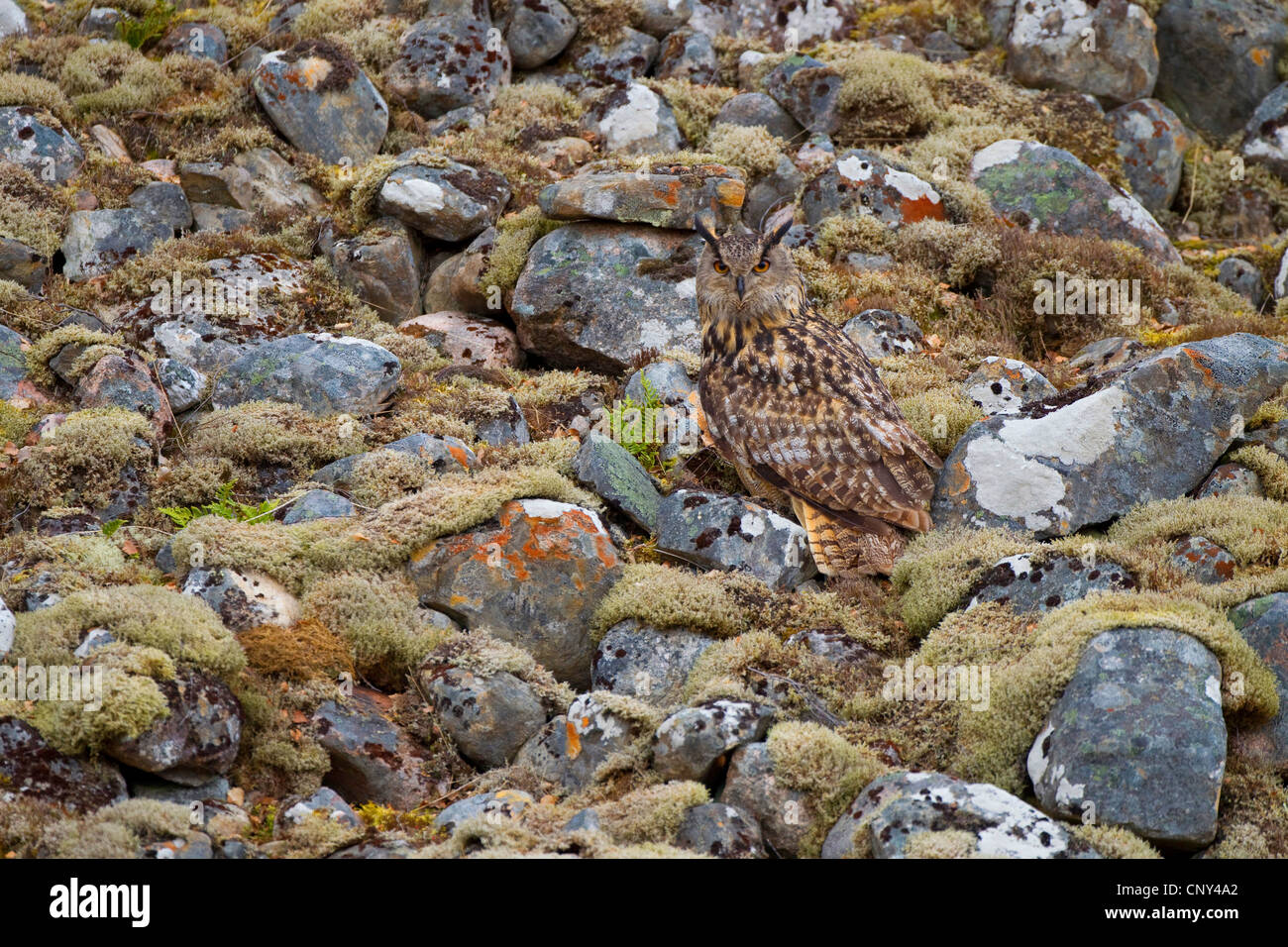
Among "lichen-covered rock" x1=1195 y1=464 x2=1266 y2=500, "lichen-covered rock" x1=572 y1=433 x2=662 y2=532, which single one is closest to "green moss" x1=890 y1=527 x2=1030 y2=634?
"lichen-covered rock" x1=1195 y1=464 x2=1266 y2=500

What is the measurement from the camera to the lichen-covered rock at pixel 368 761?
6543 millimetres

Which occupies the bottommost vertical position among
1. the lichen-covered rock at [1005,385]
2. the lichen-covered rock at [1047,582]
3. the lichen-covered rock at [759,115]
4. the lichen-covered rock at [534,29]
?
the lichen-covered rock at [1047,582]

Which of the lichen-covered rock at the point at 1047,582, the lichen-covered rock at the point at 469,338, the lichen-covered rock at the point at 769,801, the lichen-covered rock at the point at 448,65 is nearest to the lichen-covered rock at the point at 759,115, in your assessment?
the lichen-covered rock at the point at 448,65

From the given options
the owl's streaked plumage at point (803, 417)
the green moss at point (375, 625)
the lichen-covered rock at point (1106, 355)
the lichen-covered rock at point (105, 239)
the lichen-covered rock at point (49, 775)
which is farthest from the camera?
the lichen-covered rock at point (105, 239)

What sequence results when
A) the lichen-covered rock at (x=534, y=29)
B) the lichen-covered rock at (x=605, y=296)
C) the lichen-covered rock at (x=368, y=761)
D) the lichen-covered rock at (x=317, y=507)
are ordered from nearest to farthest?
1. the lichen-covered rock at (x=368, y=761)
2. the lichen-covered rock at (x=317, y=507)
3. the lichen-covered rock at (x=605, y=296)
4. the lichen-covered rock at (x=534, y=29)

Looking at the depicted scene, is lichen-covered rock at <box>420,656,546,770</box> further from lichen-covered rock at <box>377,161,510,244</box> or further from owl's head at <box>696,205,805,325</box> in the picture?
lichen-covered rock at <box>377,161,510,244</box>

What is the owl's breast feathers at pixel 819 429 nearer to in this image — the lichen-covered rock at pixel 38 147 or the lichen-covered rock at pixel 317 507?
the lichen-covered rock at pixel 317 507

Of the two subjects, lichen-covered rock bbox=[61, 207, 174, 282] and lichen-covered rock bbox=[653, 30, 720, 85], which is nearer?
lichen-covered rock bbox=[61, 207, 174, 282]

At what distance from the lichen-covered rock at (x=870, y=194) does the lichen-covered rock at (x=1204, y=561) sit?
623 cm

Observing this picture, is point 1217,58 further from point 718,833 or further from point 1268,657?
point 718,833

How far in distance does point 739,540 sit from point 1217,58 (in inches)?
474

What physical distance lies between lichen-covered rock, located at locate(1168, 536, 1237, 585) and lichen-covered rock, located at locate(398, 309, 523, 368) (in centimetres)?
650

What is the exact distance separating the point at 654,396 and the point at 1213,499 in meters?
4.57

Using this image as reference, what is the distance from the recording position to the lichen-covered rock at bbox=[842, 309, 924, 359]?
1118 centimetres
